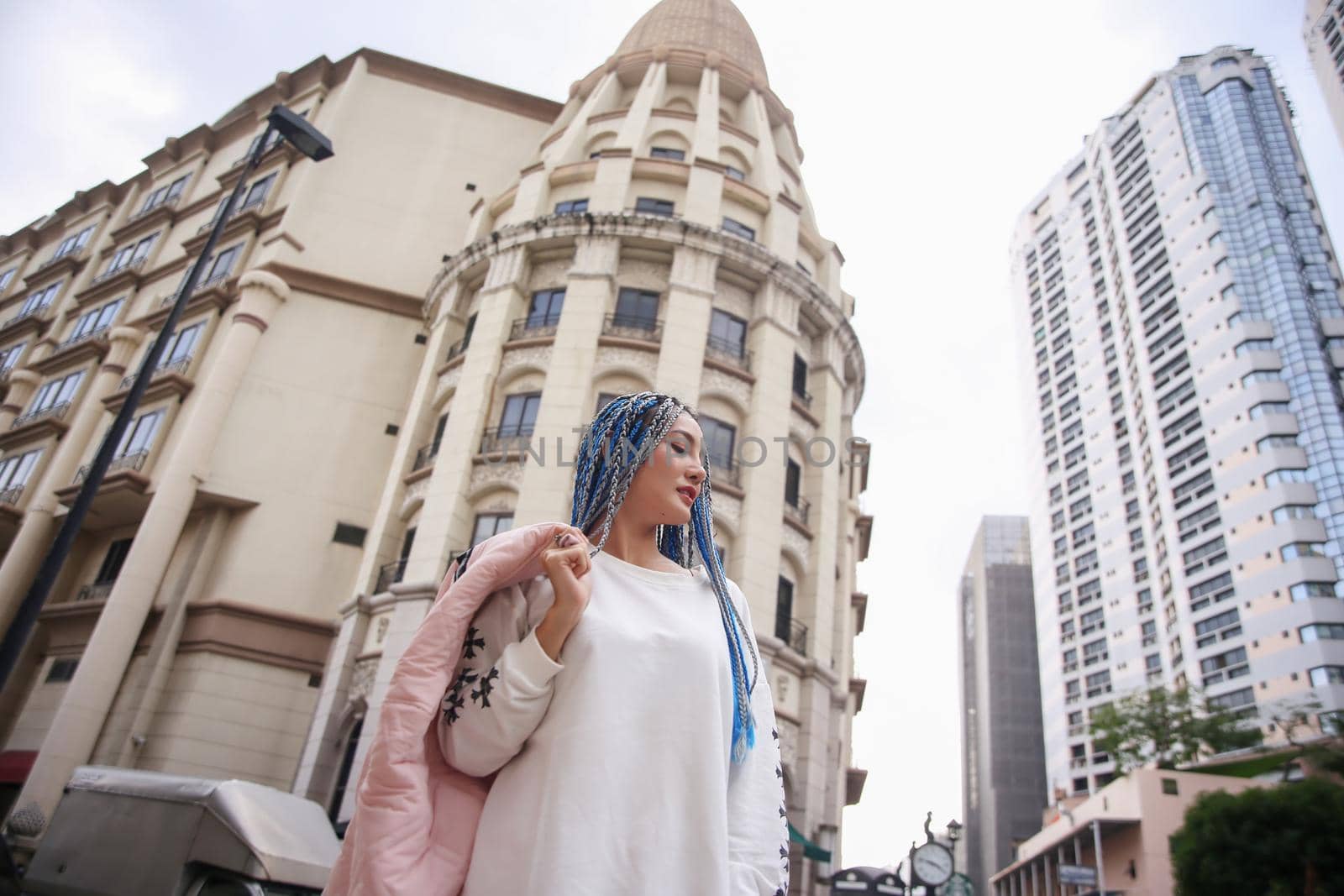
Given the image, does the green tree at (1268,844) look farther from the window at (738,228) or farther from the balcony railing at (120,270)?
the balcony railing at (120,270)

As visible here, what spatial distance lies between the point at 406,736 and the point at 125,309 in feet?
105

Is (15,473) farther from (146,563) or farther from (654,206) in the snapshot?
(654,206)

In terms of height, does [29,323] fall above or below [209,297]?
above

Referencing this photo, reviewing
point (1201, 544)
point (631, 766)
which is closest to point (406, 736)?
point (631, 766)

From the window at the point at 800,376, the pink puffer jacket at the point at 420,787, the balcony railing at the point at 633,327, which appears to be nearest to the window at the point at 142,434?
the balcony railing at the point at 633,327

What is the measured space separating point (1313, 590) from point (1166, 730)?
50.2 feet

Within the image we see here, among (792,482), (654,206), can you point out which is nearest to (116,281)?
(654,206)

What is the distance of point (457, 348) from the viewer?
794 inches

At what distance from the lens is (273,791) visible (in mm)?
9289

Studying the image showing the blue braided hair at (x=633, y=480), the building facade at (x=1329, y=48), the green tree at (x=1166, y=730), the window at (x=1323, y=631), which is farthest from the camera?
the building facade at (x=1329, y=48)

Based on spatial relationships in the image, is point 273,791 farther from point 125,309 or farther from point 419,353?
point 125,309

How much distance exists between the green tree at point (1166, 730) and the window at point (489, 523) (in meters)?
32.3

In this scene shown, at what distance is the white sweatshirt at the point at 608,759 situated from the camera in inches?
77.6

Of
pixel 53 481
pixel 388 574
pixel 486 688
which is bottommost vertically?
pixel 486 688
